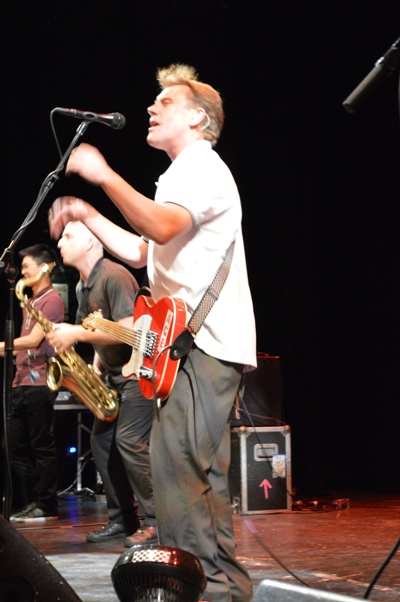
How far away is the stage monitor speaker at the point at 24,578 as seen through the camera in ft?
5.89

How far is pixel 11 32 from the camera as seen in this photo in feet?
25.6

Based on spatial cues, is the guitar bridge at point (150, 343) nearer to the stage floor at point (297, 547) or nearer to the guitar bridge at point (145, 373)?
the guitar bridge at point (145, 373)

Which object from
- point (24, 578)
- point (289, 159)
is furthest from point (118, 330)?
point (289, 159)

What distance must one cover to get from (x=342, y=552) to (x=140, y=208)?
272 centimetres

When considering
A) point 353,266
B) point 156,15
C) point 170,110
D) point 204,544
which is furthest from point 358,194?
point 204,544

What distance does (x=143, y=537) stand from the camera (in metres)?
4.80

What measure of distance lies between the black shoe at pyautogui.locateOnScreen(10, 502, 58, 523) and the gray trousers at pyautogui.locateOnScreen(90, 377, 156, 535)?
3.93 feet

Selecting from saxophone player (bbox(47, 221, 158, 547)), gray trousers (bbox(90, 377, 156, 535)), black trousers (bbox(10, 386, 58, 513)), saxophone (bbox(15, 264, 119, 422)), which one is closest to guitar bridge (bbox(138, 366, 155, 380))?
saxophone player (bbox(47, 221, 158, 547))

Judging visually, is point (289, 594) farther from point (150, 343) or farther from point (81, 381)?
point (81, 381)

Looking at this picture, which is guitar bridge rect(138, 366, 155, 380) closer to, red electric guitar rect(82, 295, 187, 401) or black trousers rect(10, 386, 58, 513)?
red electric guitar rect(82, 295, 187, 401)

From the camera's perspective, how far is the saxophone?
5329 millimetres

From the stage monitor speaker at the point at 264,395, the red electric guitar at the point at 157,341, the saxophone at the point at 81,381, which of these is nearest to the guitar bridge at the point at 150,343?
the red electric guitar at the point at 157,341

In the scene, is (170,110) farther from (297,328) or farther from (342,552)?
(297,328)

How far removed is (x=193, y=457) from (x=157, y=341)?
0.39 metres
